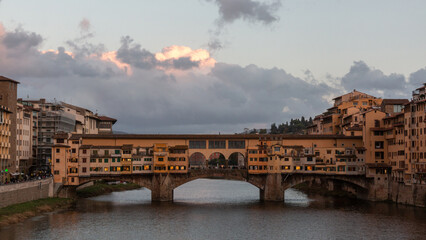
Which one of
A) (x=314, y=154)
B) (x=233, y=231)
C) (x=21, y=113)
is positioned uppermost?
(x=21, y=113)

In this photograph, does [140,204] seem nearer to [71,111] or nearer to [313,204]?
[313,204]

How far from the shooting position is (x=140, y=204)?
335 feet

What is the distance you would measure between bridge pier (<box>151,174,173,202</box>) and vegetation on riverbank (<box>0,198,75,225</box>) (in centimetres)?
1420

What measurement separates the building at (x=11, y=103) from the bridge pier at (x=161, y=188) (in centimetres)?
2528

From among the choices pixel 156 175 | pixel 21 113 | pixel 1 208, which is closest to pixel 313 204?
pixel 156 175

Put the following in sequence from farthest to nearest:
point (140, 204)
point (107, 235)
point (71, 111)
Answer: point (71, 111) < point (140, 204) < point (107, 235)

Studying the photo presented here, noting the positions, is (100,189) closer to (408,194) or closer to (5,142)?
(5,142)

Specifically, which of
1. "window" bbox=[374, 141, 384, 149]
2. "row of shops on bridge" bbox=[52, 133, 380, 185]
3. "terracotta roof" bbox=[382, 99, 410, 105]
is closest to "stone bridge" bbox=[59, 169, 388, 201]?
"row of shops on bridge" bbox=[52, 133, 380, 185]

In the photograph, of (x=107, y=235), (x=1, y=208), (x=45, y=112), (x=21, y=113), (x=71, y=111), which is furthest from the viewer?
(x=71, y=111)

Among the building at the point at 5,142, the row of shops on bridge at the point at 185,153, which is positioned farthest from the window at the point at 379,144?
the building at the point at 5,142

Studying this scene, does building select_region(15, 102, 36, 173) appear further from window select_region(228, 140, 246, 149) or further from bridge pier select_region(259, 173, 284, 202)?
bridge pier select_region(259, 173, 284, 202)

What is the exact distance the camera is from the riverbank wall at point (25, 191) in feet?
254

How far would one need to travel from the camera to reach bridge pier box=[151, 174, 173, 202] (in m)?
106

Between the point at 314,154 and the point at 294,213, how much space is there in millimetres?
22036
